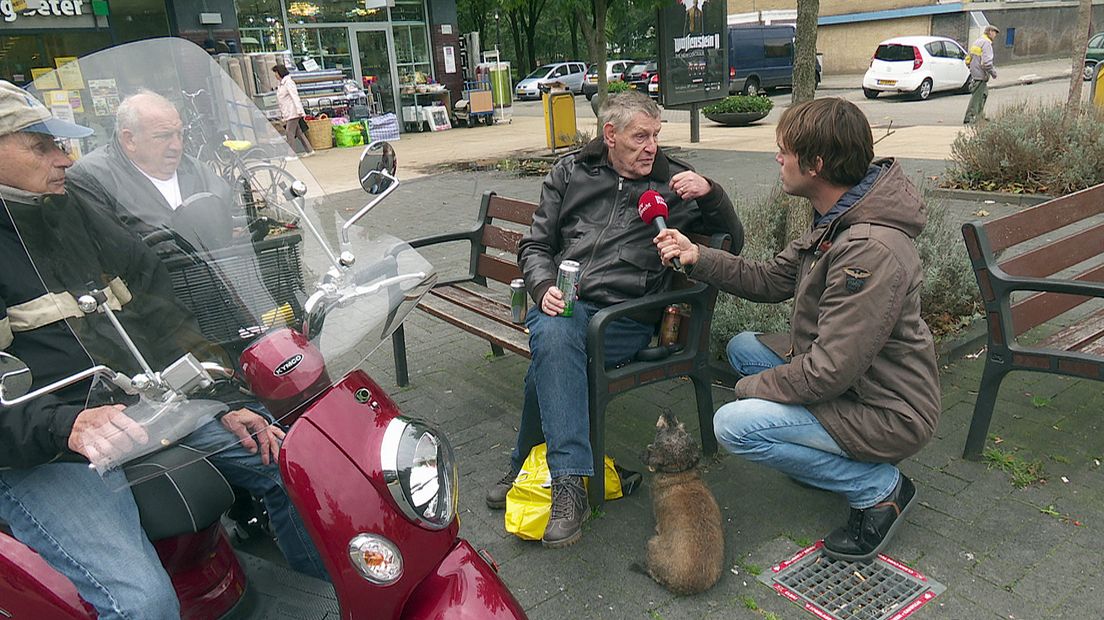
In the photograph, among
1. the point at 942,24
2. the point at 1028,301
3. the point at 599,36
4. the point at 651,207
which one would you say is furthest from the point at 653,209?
the point at 942,24

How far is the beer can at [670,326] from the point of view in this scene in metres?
3.39

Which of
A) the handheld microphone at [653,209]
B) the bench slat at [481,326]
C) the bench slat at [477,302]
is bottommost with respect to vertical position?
the bench slat at [481,326]

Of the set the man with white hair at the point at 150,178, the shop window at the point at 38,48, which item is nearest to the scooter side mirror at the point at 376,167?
the man with white hair at the point at 150,178

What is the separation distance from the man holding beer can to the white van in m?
31.5

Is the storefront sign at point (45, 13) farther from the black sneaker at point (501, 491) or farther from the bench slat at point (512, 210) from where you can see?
the black sneaker at point (501, 491)

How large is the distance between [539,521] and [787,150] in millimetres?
1614

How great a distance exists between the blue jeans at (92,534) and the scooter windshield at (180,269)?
0.51ft

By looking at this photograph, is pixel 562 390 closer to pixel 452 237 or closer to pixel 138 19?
pixel 452 237

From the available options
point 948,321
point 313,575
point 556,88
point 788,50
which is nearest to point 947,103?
point 788,50

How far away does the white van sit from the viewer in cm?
3456

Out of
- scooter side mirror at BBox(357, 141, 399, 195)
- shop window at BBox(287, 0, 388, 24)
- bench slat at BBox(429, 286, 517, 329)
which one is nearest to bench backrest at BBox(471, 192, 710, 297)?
bench slat at BBox(429, 286, 517, 329)

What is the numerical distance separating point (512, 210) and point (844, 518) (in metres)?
2.32

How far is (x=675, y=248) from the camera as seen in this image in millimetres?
3074

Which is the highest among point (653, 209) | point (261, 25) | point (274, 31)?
point (261, 25)
